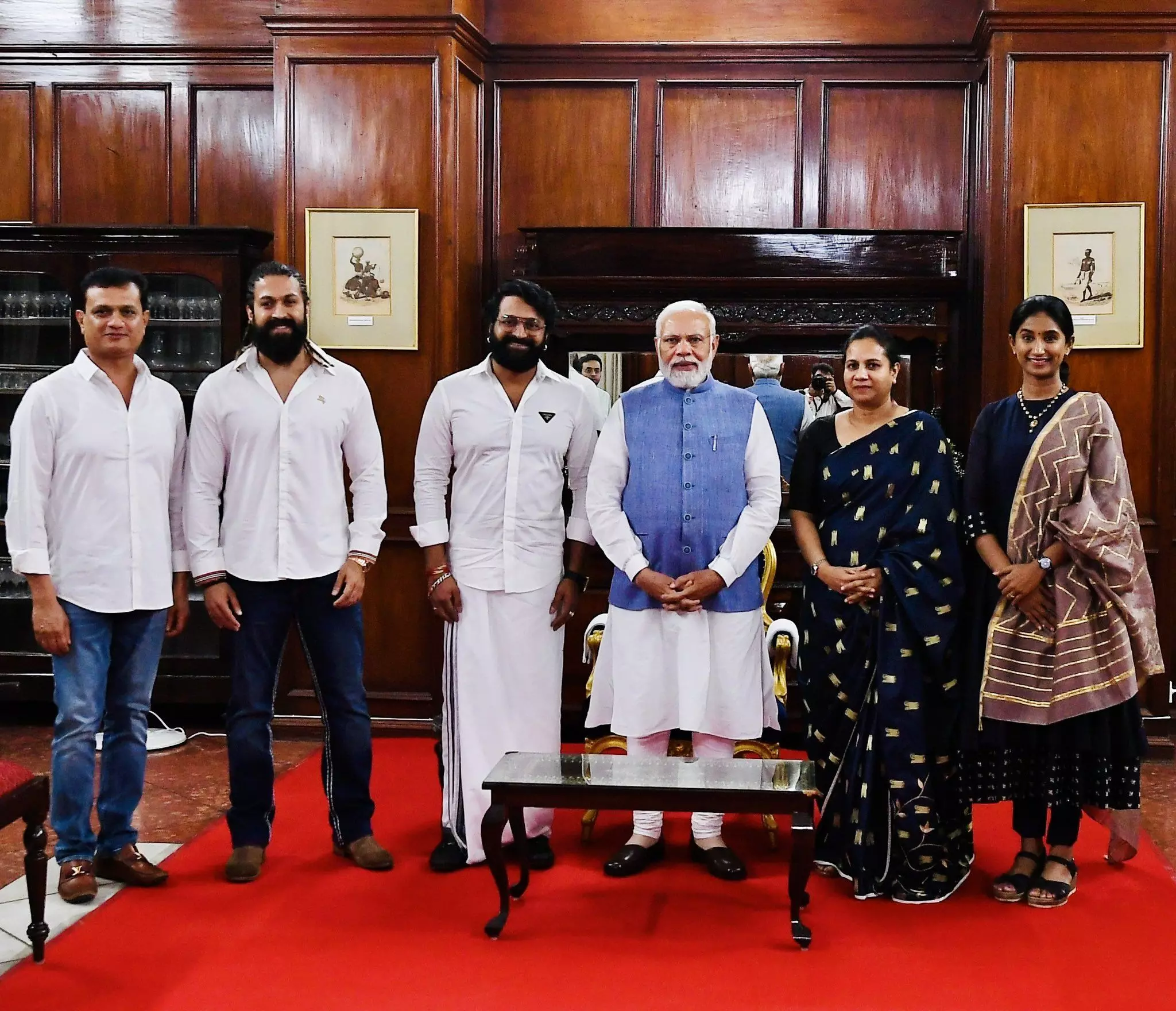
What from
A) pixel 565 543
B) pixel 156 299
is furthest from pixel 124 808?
pixel 156 299

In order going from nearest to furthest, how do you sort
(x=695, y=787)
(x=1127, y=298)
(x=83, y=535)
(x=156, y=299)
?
1. (x=695, y=787)
2. (x=83, y=535)
3. (x=1127, y=298)
4. (x=156, y=299)

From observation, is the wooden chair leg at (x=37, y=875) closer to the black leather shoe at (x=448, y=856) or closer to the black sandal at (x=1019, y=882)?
the black leather shoe at (x=448, y=856)

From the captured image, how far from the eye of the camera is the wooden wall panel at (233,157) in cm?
581

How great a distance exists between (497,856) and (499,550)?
37.0 inches

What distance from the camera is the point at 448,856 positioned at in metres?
3.53

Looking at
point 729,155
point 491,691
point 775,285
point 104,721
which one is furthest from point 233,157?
point 491,691

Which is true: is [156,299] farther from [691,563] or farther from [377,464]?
[691,563]

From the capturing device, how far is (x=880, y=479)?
333 centimetres

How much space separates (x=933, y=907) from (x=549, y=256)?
11.0 ft

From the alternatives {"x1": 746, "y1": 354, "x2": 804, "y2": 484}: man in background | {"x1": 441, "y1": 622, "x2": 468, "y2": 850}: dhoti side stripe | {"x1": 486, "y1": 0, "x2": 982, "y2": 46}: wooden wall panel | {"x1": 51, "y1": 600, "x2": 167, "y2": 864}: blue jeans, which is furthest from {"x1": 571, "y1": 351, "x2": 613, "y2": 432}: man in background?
{"x1": 51, "y1": 600, "x2": 167, "y2": 864}: blue jeans

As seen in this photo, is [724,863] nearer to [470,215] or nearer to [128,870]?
[128,870]

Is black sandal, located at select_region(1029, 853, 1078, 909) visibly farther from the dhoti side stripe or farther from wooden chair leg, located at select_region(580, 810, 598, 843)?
the dhoti side stripe

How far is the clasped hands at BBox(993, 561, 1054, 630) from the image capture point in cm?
320

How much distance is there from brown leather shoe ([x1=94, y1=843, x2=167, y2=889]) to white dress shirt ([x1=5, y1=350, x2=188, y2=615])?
712 mm
